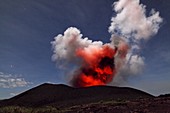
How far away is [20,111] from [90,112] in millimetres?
14096

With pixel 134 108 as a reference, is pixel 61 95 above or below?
above

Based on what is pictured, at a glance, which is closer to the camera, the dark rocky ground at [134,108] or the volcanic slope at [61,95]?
the dark rocky ground at [134,108]

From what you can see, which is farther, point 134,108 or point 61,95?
point 61,95

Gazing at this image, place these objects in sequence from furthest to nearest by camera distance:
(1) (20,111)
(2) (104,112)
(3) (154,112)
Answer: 1. (1) (20,111)
2. (2) (104,112)
3. (3) (154,112)

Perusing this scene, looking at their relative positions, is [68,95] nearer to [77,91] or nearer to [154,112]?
[77,91]

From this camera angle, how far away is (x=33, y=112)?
47938 mm

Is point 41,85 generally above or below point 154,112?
above

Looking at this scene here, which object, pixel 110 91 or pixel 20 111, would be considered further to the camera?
pixel 110 91

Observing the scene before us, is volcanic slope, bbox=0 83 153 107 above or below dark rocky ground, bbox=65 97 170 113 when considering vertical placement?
above

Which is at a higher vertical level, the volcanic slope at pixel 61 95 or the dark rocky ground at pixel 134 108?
the volcanic slope at pixel 61 95

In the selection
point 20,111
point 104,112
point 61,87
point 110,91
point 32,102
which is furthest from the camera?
point 61,87

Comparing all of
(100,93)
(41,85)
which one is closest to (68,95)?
(100,93)

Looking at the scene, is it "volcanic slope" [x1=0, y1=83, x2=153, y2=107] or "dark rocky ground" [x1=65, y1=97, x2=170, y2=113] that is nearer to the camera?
"dark rocky ground" [x1=65, y1=97, x2=170, y2=113]

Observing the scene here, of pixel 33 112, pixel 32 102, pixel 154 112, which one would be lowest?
pixel 154 112
